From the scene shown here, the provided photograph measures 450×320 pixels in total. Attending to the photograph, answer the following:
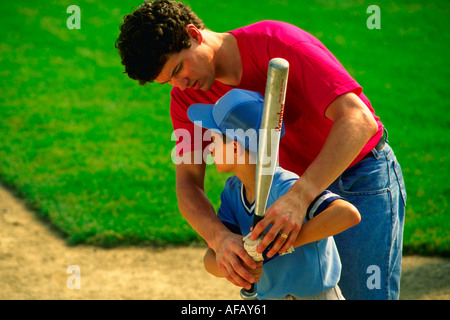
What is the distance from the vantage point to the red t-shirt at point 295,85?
7.59ft

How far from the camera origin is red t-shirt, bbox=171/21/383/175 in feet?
7.59

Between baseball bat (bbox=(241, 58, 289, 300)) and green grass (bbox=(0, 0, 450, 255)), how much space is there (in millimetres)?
3116

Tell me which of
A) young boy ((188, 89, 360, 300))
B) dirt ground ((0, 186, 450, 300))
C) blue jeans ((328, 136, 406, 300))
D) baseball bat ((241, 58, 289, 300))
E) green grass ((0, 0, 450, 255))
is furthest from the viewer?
green grass ((0, 0, 450, 255))

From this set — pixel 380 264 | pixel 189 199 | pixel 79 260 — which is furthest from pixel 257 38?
pixel 79 260

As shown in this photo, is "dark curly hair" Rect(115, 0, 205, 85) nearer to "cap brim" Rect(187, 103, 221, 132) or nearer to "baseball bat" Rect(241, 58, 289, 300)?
"cap brim" Rect(187, 103, 221, 132)

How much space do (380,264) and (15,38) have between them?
9.26 meters

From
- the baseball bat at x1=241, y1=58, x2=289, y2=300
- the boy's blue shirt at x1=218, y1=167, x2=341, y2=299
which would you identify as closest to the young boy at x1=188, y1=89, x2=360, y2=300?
the boy's blue shirt at x1=218, y1=167, x2=341, y2=299

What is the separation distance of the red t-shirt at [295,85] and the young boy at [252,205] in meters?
0.20

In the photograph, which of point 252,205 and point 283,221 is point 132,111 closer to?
point 252,205

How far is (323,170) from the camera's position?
211 cm

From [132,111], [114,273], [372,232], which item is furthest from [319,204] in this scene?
[132,111]

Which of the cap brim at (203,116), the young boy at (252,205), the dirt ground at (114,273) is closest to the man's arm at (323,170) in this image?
the young boy at (252,205)

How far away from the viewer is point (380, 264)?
2.77 meters

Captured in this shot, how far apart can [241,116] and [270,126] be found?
0.37m
